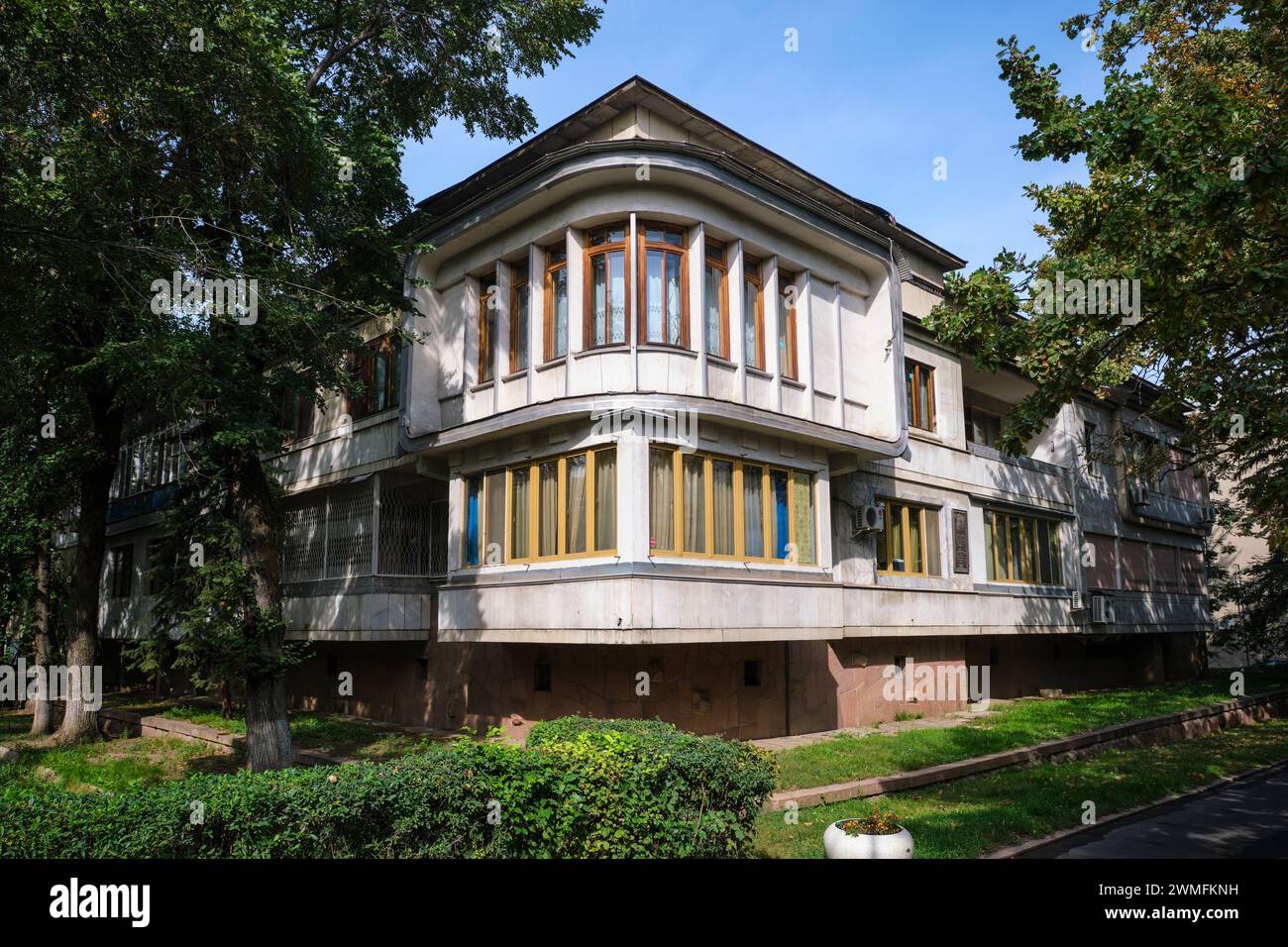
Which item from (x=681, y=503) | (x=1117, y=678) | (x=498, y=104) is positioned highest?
(x=498, y=104)

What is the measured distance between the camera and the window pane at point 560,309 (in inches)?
589

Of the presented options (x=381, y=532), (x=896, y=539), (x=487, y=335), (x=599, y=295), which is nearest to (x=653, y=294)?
(x=599, y=295)

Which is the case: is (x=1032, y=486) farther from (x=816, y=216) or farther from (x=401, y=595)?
(x=401, y=595)

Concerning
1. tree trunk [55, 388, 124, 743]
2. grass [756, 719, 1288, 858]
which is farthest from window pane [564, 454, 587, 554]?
tree trunk [55, 388, 124, 743]

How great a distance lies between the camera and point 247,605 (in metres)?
13.2

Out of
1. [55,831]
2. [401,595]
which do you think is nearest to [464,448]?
[401,595]

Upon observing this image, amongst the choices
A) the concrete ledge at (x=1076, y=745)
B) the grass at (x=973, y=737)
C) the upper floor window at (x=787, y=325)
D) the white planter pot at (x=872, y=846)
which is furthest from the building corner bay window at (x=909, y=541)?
the white planter pot at (x=872, y=846)

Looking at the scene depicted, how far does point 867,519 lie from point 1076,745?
5603 millimetres

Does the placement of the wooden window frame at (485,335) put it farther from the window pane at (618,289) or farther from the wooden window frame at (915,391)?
the wooden window frame at (915,391)

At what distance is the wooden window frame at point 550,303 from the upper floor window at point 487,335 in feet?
4.72

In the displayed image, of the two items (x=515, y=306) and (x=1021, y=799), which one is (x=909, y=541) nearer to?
(x=1021, y=799)

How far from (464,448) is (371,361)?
512cm

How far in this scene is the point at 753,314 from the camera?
15922 mm

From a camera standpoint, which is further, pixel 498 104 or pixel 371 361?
pixel 371 361
